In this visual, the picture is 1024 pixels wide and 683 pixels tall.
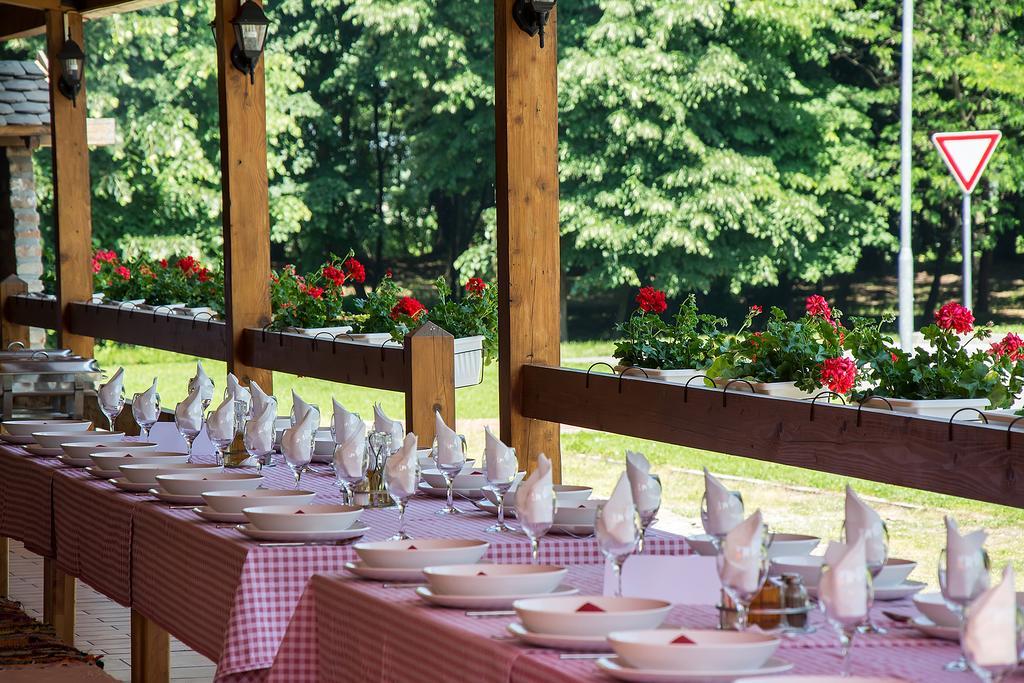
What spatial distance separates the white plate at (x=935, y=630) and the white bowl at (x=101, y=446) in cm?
224

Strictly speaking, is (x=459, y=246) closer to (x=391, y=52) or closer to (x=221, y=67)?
(x=391, y=52)

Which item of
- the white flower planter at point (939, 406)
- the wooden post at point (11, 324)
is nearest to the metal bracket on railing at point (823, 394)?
the white flower planter at point (939, 406)

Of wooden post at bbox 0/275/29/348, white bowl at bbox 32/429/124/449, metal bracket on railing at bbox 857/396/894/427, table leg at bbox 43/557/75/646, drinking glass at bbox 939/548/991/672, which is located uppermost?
wooden post at bbox 0/275/29/348

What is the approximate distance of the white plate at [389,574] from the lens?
6.96 ft

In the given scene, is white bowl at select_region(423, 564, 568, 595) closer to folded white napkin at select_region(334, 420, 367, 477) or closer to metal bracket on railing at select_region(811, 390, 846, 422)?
folded white napkin at select_region(334, 420, 367, 477)

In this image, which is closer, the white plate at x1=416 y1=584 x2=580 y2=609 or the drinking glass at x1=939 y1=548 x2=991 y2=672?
the drinking glass at x1=939 y1=548 x2=991 y2=672

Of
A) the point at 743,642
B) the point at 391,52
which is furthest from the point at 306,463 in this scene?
the point at 391,52

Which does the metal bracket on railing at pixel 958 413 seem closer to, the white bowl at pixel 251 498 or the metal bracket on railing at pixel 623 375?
the metal bracket on railing at pixel 623 375

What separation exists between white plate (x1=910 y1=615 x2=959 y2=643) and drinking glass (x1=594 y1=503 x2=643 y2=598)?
0.39 meters

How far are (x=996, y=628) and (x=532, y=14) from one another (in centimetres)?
311

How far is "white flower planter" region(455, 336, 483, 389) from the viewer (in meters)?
4.93

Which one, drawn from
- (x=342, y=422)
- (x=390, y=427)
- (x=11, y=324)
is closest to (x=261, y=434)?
(x=342, y=422)

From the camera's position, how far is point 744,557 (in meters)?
1.68

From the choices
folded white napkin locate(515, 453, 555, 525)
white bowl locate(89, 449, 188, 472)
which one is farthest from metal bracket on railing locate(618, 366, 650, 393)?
folded white napkin locate(515, 453, 555, 525)
